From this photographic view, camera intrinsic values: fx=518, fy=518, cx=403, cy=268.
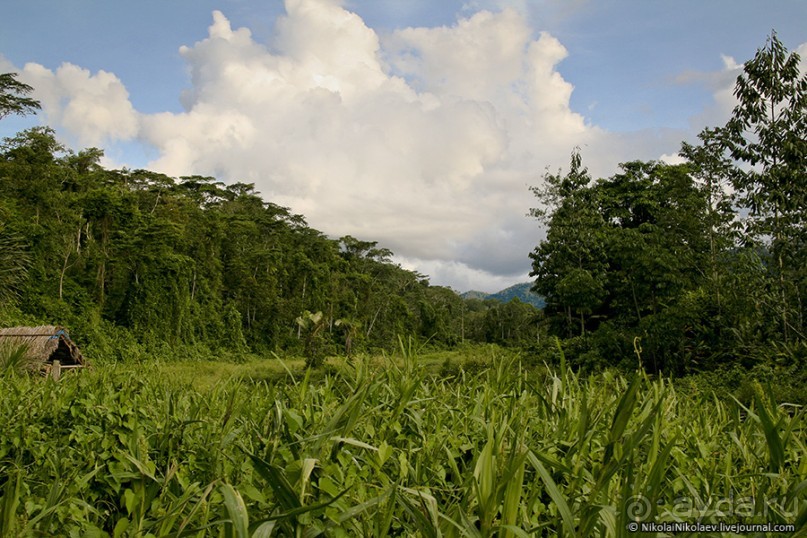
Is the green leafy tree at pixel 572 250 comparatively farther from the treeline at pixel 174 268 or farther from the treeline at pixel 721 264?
the treeline at pixel 174 268

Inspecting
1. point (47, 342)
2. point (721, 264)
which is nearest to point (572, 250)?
point (721, 264)

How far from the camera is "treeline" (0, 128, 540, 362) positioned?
66.8 ft

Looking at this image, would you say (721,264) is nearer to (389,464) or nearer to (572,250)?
(572,250)

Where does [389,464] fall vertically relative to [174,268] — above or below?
below

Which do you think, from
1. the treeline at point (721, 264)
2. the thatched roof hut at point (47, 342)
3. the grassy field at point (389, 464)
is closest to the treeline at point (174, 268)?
the thatched roof hut at point (47, 342)

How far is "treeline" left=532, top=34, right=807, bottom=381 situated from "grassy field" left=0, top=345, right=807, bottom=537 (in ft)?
19.8

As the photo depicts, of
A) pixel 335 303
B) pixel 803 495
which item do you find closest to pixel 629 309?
pixel 803 495

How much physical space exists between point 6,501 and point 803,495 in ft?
5.16

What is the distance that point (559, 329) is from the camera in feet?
55.7

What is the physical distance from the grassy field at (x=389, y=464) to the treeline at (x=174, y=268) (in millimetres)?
10509

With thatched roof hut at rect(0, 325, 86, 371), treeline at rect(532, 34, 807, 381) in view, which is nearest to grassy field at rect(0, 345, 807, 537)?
treeline at rect(532, 34, 807, 381)

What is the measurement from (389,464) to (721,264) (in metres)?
10.2

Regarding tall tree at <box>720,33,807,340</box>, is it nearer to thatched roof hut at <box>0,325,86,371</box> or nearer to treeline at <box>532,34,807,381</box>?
treeline at <box>532,34,807,381</box>

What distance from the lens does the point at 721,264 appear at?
31.6 ft
